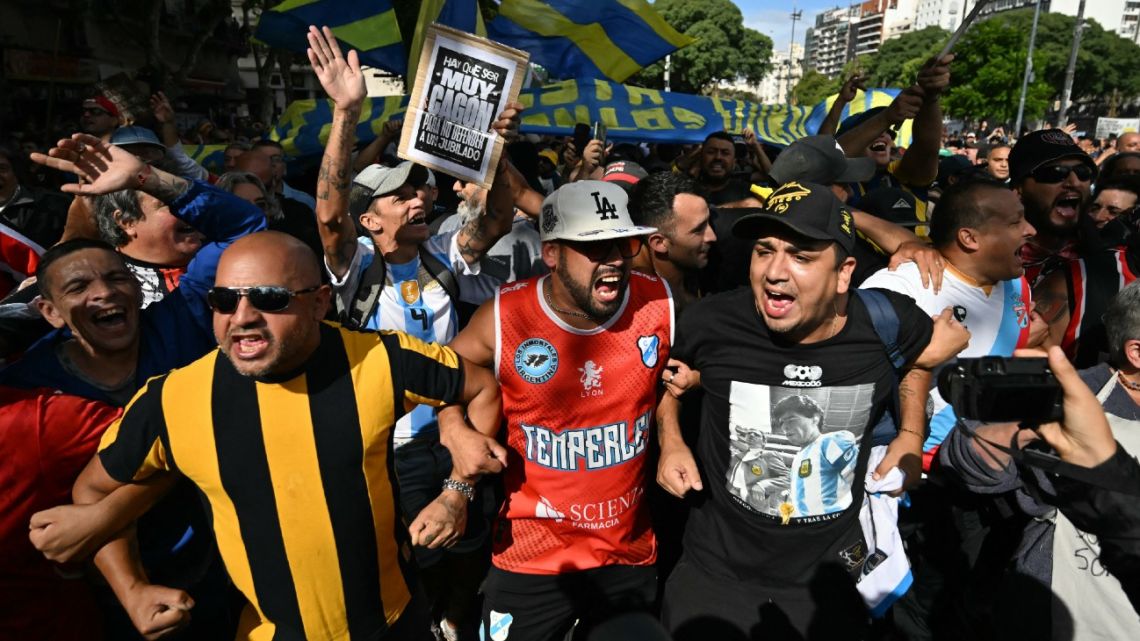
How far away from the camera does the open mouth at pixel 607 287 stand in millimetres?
2697

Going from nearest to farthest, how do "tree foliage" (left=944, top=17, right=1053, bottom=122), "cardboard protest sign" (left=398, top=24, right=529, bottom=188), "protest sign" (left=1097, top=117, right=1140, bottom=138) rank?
"cardboard protest sign" (left=398, top=24, right=529, bottom=188), "protest sign" (left=1097, top=117, right=1140, bottom=138), "tree foliage" (left=944, top=17, right=1053, bottom=122)

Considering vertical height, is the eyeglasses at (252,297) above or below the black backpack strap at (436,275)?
above

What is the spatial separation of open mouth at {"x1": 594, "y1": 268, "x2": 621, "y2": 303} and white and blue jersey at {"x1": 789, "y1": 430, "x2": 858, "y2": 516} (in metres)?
0.91

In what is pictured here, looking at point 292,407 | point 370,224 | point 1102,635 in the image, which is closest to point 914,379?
point 1102,635

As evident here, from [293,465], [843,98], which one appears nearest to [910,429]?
[293,465]

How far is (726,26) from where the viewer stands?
2393 inches

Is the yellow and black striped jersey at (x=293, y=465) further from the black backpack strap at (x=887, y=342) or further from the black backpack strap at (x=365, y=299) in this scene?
the black backpack strap at (x=887, y=342)

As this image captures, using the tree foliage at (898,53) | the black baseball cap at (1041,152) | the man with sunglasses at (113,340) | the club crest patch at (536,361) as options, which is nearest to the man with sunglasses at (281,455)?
the man with sunglasses at (113,340)

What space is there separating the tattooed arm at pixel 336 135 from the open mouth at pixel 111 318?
87cm

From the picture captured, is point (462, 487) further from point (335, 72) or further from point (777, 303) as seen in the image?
point (335, 72)

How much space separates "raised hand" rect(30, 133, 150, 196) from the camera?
286 centimetres

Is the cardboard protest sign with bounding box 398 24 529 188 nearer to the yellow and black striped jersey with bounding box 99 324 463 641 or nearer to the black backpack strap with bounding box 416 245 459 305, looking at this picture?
the black backpack strap with bounding box 416 245 459 305

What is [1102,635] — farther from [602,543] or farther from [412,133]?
[412,133]

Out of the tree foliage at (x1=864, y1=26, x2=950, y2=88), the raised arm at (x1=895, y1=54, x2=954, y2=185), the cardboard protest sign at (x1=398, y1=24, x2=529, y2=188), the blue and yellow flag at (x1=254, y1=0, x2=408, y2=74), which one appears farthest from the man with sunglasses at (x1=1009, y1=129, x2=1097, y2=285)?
the tree foliage at (x1=864, y1=26, x2=950, y2=88)
